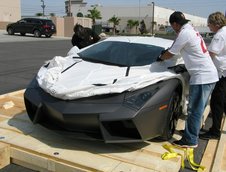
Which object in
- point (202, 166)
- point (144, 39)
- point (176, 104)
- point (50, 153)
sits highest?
point (144, 39)

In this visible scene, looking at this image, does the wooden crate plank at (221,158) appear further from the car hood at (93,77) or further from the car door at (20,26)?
the car door at (20,26)

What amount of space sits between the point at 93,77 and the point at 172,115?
108 cm

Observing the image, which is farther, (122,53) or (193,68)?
(122,53)

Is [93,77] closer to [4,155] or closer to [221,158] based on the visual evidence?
[4,155]

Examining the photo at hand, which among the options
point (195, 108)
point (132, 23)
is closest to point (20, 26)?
point (195, 108)

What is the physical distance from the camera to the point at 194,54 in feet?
12.2

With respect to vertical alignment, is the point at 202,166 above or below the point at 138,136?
below

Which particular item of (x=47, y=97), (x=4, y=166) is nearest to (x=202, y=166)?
(x=47, y=97)

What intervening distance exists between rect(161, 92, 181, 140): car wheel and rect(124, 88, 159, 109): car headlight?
0.34 m

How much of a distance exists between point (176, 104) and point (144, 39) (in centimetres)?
140

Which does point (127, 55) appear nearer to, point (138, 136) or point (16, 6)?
point (138, 136)

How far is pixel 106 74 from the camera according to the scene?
12.6 ft

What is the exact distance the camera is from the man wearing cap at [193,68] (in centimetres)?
368

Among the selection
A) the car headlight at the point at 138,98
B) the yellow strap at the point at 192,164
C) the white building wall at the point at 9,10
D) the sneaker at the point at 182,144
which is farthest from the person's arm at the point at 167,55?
the white building wall at the point at 9,10
